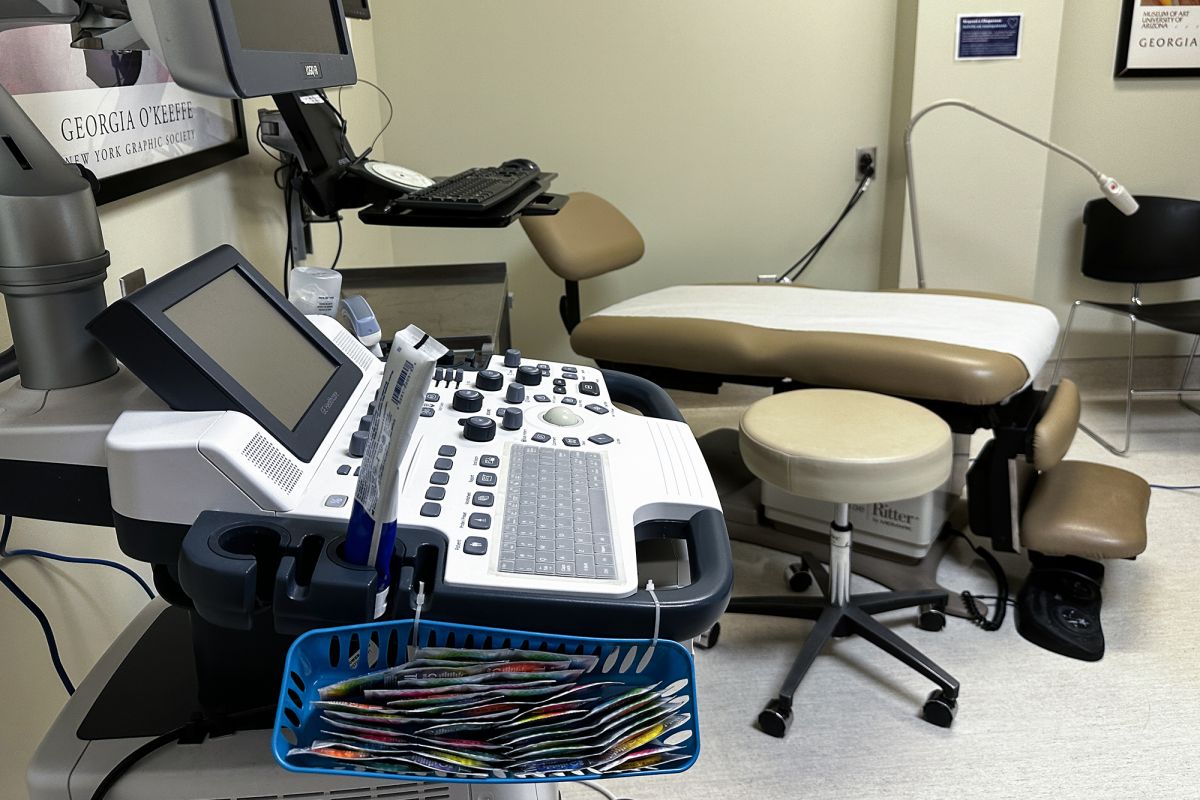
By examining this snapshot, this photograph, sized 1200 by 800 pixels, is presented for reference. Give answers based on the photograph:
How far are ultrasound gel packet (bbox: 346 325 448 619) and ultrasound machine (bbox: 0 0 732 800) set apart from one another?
0.05ft

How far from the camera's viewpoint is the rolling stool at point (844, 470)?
1900mm

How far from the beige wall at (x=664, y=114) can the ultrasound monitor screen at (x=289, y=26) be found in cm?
252

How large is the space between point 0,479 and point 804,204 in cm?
346

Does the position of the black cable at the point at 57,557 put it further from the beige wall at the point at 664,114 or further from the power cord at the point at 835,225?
the power cord at the point at 835,225

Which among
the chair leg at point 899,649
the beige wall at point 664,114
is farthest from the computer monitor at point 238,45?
the beige wall at point 664,114

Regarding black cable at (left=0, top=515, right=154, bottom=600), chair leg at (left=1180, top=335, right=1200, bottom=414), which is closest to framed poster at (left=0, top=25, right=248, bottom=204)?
black cable at (left=0, top=515, right=154, bottom=600)

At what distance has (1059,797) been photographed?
1.75 metres

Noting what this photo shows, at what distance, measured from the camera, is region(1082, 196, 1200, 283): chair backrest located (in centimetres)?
354

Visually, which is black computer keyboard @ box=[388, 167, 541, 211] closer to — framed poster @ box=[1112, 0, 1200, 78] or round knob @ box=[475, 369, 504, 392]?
round knob @ box=[475, 369, 504, 392]

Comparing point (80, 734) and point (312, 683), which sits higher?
point (312, 683)

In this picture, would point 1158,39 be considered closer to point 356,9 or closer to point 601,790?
point 356,9

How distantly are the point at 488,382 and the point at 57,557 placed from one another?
0.59 metres

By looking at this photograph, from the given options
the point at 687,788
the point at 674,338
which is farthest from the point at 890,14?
the point at 687,788

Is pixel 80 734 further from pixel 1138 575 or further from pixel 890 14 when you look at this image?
pixel 890 14
